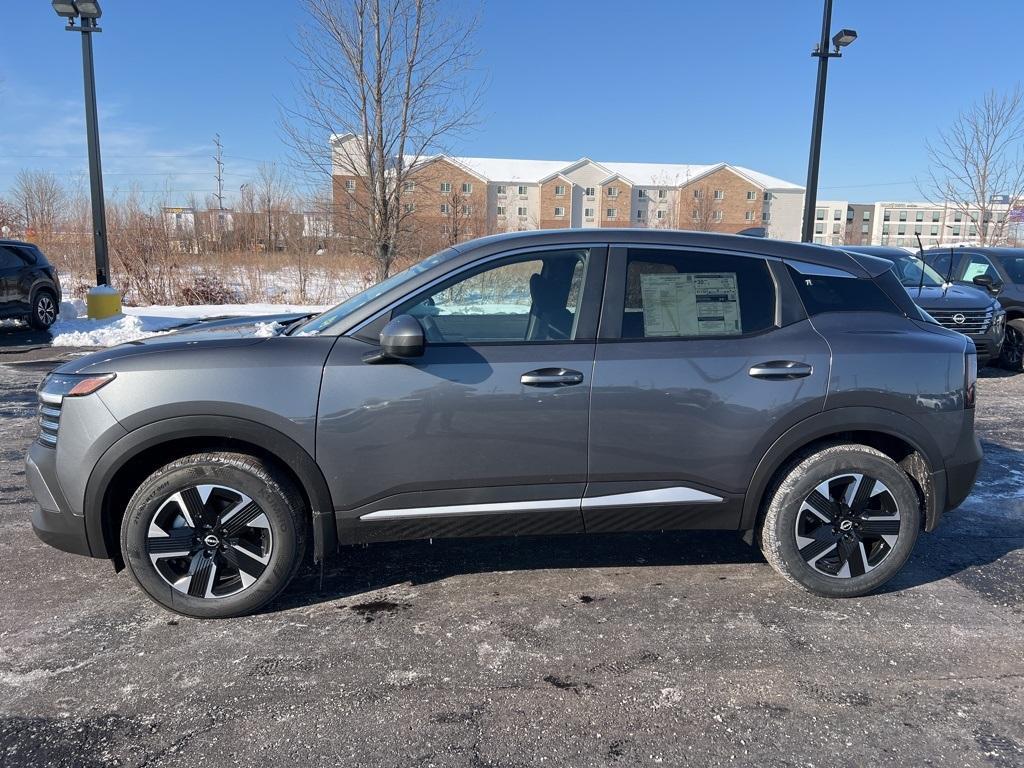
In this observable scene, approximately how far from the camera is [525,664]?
2916 mm

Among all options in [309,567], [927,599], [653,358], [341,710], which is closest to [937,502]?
[927,599]

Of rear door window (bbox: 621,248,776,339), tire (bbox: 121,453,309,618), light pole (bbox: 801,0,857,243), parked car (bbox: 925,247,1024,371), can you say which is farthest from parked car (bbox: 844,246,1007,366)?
tire (bbox: 121,453,309,618)

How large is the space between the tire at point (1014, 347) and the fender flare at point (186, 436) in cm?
1105

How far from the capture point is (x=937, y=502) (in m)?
3.54

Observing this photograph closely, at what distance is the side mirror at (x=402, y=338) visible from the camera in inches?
118

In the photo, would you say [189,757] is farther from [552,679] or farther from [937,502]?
[937,502]

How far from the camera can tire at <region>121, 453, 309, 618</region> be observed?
311cm

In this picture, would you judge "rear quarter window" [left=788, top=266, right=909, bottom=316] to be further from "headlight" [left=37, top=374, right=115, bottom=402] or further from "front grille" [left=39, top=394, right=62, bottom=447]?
"front grille" [left=39, top=394, right=62, bottom=447]

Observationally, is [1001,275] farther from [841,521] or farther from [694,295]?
[694,295]

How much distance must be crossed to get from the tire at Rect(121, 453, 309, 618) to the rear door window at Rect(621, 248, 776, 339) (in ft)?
6.06

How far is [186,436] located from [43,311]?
12383 mm

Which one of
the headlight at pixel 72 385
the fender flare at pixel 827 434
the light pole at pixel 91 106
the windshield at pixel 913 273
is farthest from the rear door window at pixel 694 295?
the light pole at pixel 91 106

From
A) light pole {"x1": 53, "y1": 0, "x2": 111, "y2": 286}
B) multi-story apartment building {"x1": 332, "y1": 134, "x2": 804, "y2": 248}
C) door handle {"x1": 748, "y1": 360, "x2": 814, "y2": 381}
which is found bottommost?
door handle {"x1": 748, "y1": 360, "x2": 814, "y2": 381}

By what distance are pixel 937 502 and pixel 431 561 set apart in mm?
2712
